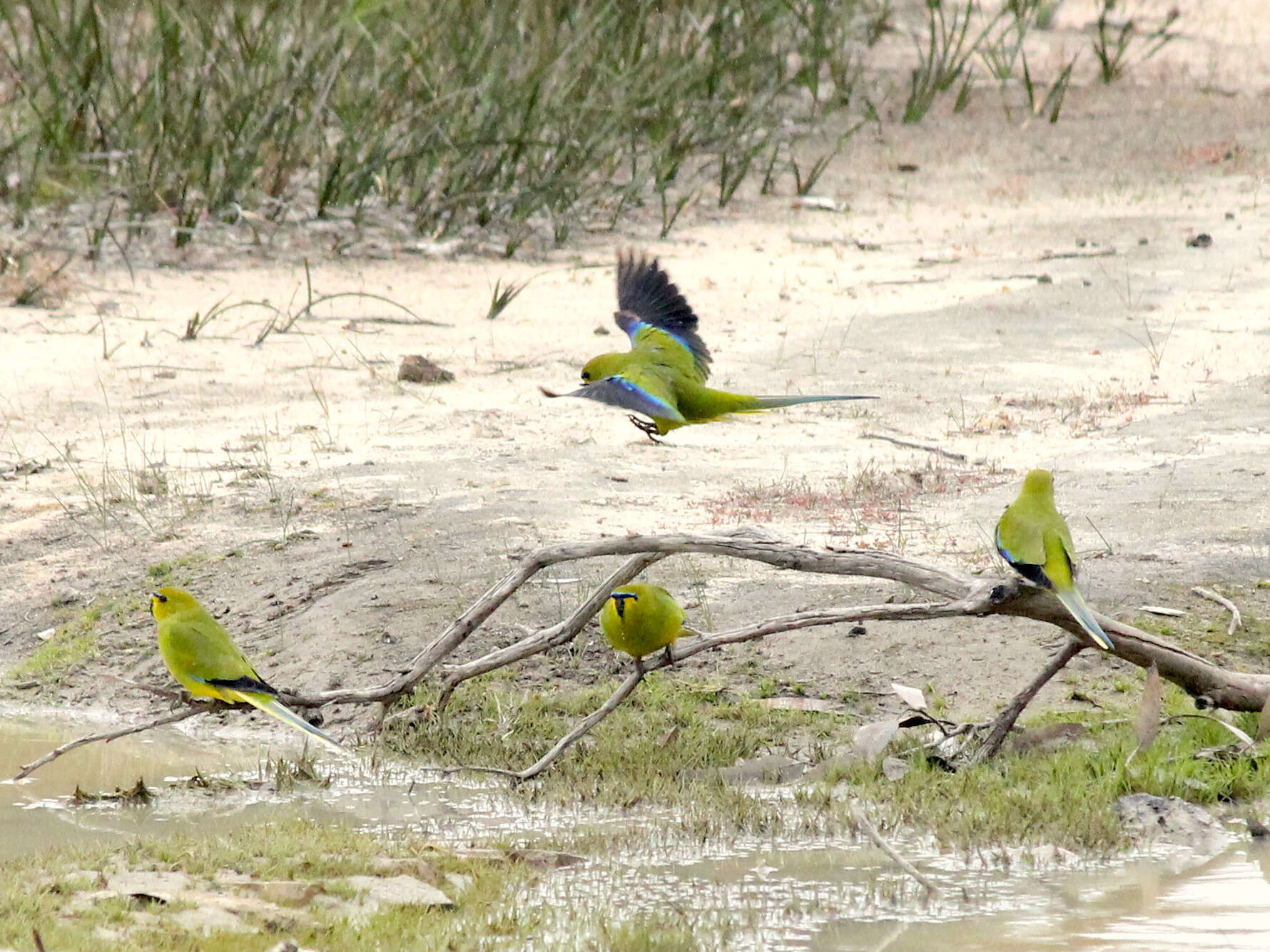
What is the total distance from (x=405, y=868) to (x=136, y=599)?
9.22ft

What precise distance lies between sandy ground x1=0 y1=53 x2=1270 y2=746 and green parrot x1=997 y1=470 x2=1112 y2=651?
1139mm

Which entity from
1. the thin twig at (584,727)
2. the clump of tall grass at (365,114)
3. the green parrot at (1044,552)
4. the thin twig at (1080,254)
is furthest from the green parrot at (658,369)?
the thin twig at (1080,254)

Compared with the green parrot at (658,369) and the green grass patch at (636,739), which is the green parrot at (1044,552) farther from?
the green grass patch at (636,739)

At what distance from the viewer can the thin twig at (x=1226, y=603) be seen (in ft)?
17.7

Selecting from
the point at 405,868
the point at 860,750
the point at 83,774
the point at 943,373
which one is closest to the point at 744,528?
the point at 860,750

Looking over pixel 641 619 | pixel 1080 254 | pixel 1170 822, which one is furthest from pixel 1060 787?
pixel 1080 254

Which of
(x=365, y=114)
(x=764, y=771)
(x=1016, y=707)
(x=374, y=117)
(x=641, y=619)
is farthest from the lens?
(x=374, y=117)

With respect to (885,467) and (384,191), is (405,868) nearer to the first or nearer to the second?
(885,467)

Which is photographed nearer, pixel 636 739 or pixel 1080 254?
pixel 636 739

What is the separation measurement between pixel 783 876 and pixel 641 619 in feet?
2.76

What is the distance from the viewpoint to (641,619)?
457 centimetres

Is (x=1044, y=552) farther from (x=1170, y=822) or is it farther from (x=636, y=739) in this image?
(x=636, y=739)

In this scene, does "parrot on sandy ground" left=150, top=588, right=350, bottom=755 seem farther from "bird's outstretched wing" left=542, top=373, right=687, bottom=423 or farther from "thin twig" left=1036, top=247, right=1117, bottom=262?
"thin twig" left=1036, top=247, right=1117, bottom=262

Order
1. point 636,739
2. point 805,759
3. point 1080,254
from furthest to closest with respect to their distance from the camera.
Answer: point 1080,254, point 636,739, point 805,759
